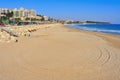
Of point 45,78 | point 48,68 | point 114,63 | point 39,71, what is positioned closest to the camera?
point 45,78

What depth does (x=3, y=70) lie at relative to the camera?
5871mm

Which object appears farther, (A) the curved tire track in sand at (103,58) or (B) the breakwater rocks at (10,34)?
(B) the breakwater rocks at (10,34)

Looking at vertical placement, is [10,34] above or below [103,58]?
above

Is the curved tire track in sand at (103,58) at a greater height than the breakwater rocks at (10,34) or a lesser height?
lesser

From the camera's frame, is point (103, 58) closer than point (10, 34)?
Yes

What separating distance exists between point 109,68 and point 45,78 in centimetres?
233

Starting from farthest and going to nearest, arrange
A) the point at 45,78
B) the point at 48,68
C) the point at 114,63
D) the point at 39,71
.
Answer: the point at 114,63 < the point at 48,68 < the point at 39,71 < the point at 45,78

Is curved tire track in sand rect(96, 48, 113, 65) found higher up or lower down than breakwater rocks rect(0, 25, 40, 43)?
lower down

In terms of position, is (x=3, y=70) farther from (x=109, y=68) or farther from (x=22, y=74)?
(x=109, y=68)

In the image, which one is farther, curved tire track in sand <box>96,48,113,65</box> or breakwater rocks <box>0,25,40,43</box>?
breakwater rocks <box>0,25,40,43</box>

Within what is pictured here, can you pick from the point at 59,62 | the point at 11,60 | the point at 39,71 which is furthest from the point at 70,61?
the point at 11,60

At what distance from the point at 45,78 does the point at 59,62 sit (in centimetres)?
197

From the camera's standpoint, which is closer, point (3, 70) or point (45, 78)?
point (45, 78)

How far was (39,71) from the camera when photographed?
5836mm
